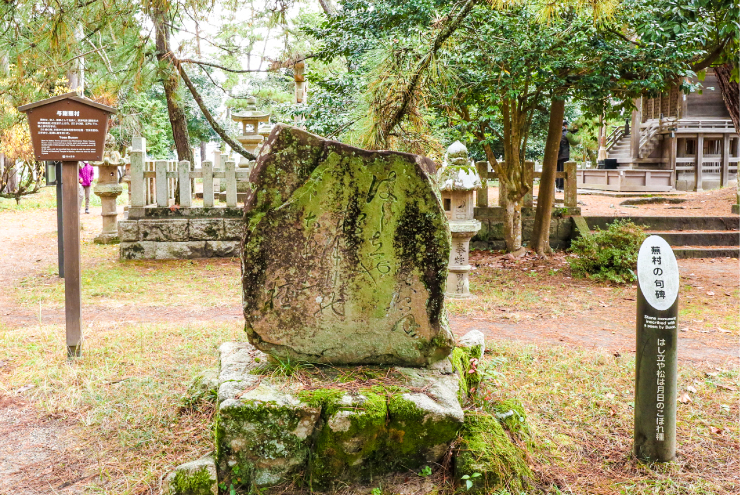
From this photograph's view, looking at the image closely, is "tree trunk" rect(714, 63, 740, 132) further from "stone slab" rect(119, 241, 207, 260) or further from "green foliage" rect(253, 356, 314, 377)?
"green foliage" rect(253, 356, 314, 377)

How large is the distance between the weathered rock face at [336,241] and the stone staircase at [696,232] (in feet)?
30.7

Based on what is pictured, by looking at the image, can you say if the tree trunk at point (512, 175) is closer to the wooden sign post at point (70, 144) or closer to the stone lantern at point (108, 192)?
the wooden sign post at point (70, 144)

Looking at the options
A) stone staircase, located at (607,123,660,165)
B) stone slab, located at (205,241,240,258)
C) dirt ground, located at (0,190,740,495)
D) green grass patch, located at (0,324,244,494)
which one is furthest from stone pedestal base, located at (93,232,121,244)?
stone staircase, located at (607,123,660,165)

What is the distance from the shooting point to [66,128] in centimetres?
521

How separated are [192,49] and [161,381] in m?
5.84

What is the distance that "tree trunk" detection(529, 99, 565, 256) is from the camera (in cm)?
1061

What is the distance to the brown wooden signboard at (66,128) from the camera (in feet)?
16.9

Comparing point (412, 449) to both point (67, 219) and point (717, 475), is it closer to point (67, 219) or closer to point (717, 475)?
point (717, 475)

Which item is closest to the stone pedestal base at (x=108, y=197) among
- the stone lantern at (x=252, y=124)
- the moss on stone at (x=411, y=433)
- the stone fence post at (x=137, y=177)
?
the stone fence post at (x=137, y=177)

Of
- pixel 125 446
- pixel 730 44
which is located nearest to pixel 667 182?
pixel 730 44

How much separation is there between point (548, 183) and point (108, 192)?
8.68 metres

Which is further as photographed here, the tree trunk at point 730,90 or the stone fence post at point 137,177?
the tree trunk at point 730,90

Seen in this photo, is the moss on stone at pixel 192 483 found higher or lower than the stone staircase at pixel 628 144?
lower

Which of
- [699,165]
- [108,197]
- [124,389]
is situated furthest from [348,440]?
[699,165]
